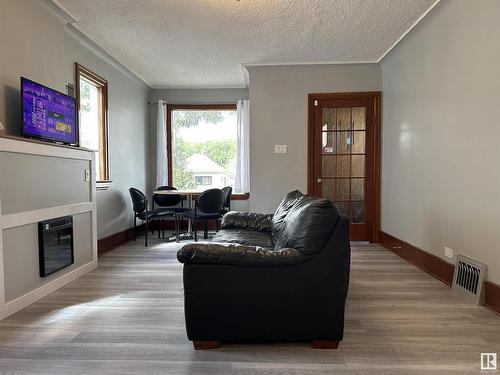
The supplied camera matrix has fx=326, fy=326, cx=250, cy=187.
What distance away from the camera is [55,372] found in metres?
1.70

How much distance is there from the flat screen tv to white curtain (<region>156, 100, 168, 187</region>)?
267 centimetres

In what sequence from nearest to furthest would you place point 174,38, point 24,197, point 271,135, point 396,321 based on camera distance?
1. point 396,321
2. point 24,197
3. point 174,38
4. point 271,135

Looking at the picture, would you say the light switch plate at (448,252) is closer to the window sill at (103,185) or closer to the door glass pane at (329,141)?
the door glass pane at (329,141)

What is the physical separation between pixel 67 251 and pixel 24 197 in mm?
787

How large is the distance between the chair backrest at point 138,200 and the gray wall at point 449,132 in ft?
12.1

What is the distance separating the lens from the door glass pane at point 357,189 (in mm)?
5012

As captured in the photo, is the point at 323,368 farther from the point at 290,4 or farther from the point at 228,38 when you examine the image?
the point at 228,38

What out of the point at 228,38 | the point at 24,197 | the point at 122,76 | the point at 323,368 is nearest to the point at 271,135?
the point at 228,38

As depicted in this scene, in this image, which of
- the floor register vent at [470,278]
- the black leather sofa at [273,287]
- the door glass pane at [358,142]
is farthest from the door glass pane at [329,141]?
the black leather sofa at [273,287]

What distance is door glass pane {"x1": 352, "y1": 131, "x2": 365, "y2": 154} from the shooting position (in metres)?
4.97

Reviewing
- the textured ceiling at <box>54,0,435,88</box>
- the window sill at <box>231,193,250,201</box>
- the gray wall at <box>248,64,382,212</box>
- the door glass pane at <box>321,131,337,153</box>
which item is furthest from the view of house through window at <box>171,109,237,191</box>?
the door glass pane at <box>321,131,337,153</box>

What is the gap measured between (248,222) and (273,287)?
173 cm

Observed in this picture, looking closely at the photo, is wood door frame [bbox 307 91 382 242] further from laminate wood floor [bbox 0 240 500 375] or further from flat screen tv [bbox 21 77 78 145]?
flat screen tv [bbox 21 77 78 145]
